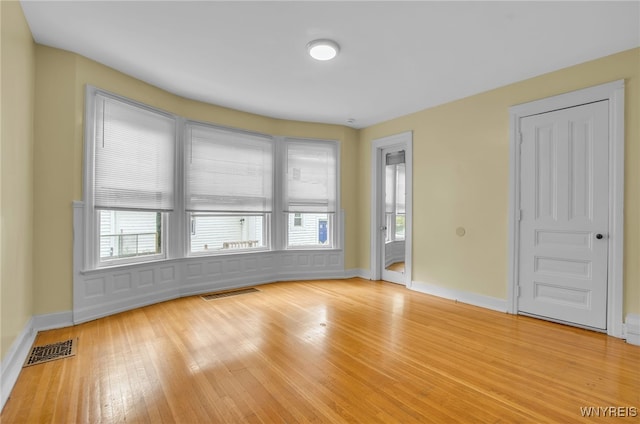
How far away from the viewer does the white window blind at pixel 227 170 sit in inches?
A: 182

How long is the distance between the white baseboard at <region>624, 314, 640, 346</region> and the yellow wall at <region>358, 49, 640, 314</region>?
2.7 inches

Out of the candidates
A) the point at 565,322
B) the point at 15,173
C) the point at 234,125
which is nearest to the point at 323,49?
the point at 234,125

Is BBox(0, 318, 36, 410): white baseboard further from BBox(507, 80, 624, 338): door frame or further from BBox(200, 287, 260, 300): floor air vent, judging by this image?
BBox(507, 80, 624, 338): door frame

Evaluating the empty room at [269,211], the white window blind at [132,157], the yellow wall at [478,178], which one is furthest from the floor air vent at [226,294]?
the yellow wall at [478,178]

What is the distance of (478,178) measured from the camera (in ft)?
13.9

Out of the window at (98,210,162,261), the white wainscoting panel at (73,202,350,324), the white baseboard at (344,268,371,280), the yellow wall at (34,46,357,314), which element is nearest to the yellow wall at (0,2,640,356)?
the yellow wall at (34,46,357,314)

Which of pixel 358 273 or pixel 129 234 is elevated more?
pixel 129 234

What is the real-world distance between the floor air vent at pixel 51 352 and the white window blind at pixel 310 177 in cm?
349

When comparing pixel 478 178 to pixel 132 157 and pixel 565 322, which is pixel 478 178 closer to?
pixel 565 322

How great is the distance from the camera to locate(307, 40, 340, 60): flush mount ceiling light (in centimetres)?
294

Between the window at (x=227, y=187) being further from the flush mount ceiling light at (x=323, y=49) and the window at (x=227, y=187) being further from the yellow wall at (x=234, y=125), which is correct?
the flush mount ceiling light at (x=323, y=49)

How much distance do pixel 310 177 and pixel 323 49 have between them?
9.59ft

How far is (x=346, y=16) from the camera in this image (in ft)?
8.44

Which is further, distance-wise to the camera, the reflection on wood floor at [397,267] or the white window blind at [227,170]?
the reflection on wood floor at [397,267]
